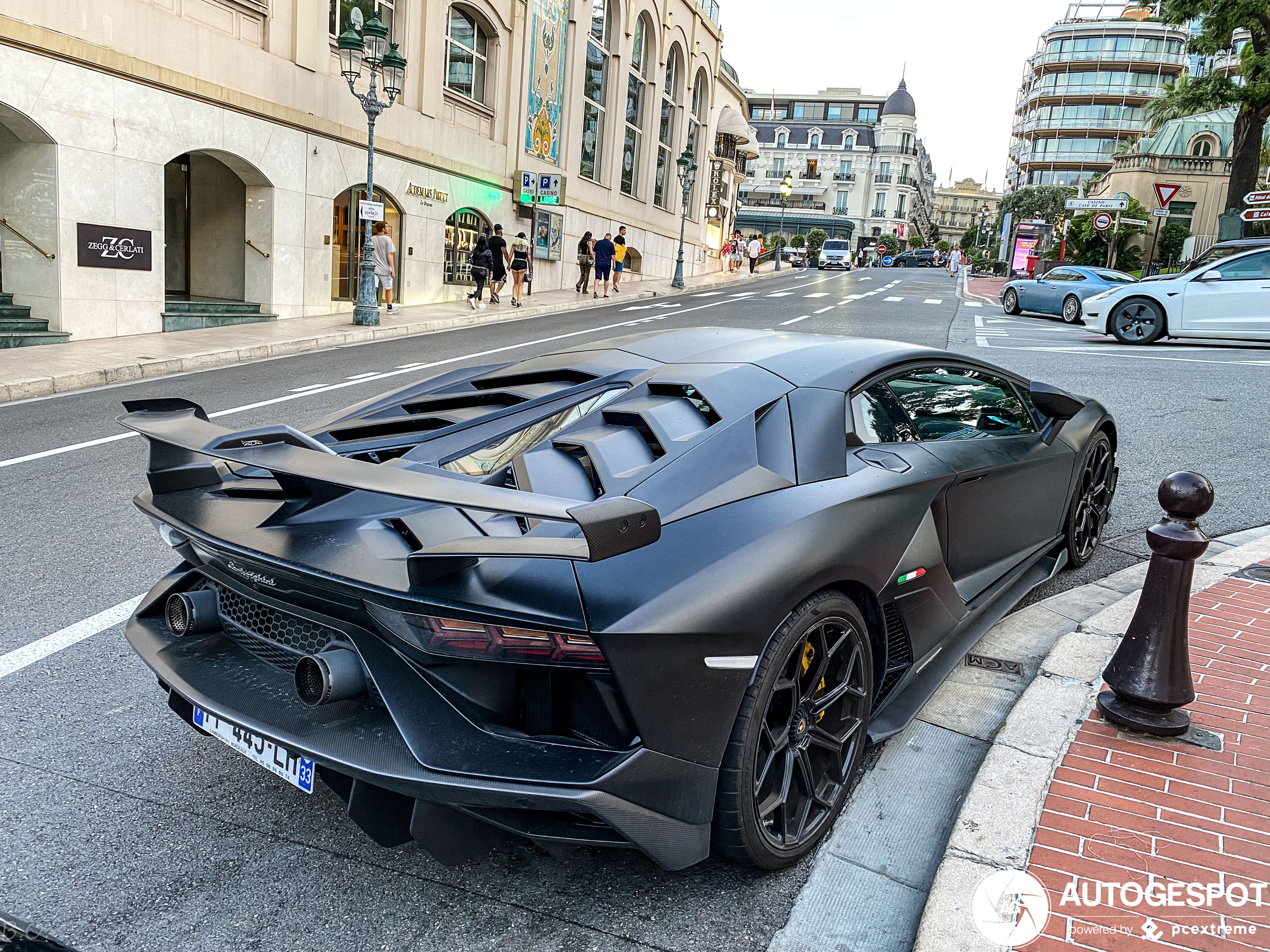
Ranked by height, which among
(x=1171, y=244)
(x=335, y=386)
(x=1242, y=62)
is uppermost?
(x=1242, y=62)

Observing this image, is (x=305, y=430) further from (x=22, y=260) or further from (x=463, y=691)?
(x=22, y=260)

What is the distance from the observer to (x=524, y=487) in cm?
250

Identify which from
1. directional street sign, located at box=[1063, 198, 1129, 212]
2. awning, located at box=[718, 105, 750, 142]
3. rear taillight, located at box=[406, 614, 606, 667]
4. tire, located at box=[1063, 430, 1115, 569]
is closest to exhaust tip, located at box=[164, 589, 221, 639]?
rear taillight, located at box=[406, 614, 606, 667]

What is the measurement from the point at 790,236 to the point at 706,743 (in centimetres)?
11455

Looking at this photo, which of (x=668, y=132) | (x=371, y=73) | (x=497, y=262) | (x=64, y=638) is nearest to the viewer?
(x=64, y=638)

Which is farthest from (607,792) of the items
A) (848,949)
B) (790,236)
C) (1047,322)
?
(790,236)

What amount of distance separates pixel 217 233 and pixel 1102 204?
27.3 metres

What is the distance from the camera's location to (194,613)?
2.57m

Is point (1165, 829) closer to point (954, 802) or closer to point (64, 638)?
point (954, 802)

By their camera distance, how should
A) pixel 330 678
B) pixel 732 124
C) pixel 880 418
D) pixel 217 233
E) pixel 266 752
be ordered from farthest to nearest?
1. pixel 732 124
2. pixel 217 233
3. pixel 880 418
4. pixel 266 752
5. pixel 330 678

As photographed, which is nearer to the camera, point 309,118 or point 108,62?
point 108,62

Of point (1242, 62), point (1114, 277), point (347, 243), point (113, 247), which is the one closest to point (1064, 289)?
point (1114, 277)

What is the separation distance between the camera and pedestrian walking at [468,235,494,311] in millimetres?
21078

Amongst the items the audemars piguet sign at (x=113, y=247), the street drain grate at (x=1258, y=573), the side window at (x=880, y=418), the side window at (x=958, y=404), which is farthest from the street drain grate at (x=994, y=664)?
the audemars piguet sign at (x=113, y=247)
